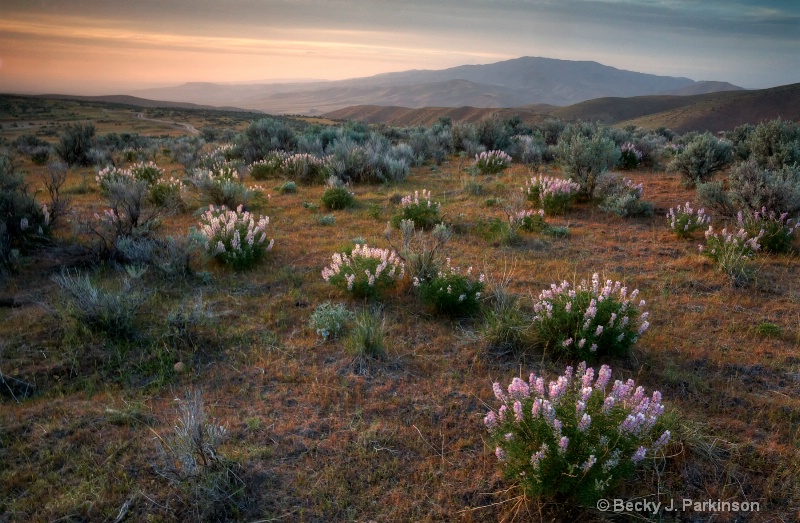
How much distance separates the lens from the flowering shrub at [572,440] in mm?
2557

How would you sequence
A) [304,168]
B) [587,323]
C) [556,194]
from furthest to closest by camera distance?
[304,168], [556,194], [587,323]

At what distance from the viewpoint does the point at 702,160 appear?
37.4ft

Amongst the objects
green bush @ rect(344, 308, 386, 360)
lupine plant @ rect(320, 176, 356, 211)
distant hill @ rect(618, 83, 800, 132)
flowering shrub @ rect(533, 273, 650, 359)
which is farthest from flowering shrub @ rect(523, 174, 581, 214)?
distant hill @ rect(618, 83, 800, 132)

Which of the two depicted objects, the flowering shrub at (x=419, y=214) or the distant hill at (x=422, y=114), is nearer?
the flowering shrub at (x=419, y=214)

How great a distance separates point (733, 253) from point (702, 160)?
21.4 ft

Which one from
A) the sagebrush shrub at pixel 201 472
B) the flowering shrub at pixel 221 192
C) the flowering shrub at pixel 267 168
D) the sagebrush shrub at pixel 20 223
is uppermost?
the flowering shrub at pixel 267 168

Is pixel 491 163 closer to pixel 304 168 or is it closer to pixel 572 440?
pixel 304 168

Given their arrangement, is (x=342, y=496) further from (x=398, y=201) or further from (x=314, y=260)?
(x=398, y=201)

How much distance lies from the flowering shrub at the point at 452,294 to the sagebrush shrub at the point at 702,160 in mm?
9032

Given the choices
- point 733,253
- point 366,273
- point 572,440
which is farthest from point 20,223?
point 733,253

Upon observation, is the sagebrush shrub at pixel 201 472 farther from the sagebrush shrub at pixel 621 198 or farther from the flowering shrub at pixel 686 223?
the sagebrush shrub at pixel 621 198

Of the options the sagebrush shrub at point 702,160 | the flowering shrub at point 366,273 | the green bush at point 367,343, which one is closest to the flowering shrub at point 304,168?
the flowering shrub at point 366,273

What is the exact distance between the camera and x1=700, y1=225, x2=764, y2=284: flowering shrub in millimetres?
6098

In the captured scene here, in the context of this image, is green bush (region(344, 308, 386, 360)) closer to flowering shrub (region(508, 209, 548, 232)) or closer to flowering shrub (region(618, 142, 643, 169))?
flowering shrub (region(508, 209, 548, 232))
